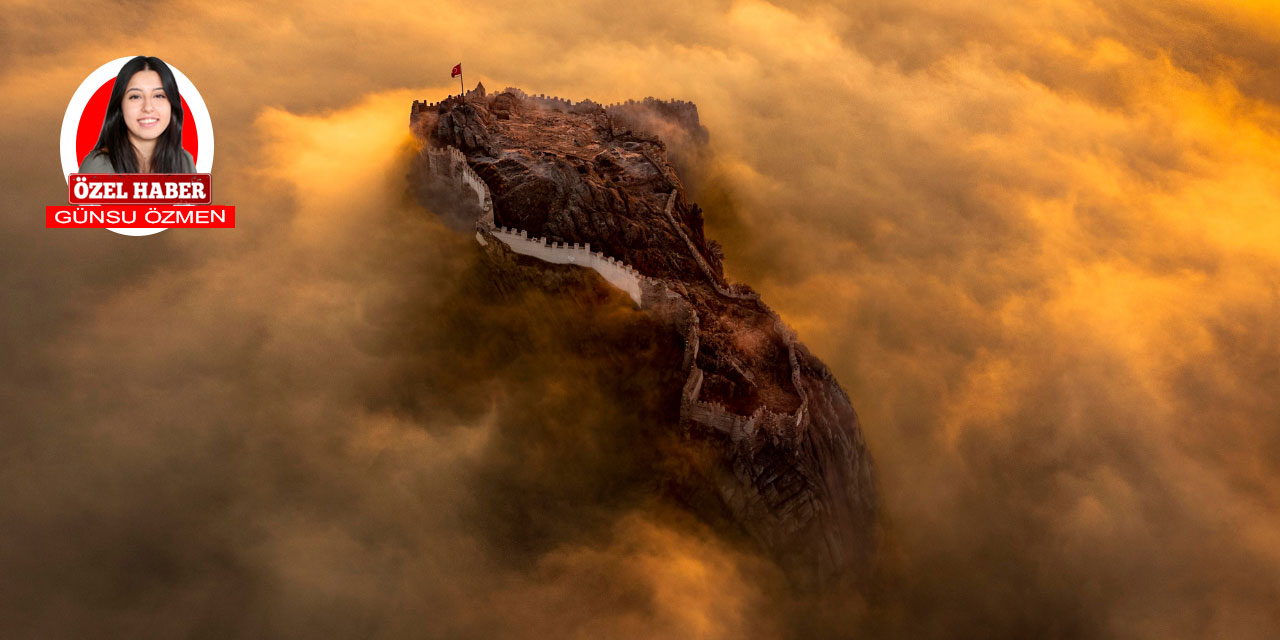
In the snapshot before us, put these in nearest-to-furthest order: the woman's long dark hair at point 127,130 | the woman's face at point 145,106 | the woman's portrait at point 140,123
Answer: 1. the woman's face at point 145,106
2. the woman's portrait at point 140,123
3. the woman's long dark hair at point 127,130

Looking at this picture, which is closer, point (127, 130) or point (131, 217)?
point (127, 130)

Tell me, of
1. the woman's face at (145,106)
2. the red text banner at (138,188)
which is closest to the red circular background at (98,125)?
the woman's face at (145,106)

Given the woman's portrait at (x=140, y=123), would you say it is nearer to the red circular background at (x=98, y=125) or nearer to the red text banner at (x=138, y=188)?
the red circular background at (x=98, y=125)

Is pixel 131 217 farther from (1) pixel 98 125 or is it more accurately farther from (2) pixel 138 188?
(1) pixel 98 125

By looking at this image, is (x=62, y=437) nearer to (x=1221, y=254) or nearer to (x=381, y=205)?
(x=381, y=205)

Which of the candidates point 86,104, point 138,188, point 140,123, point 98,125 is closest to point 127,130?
point 140,123
